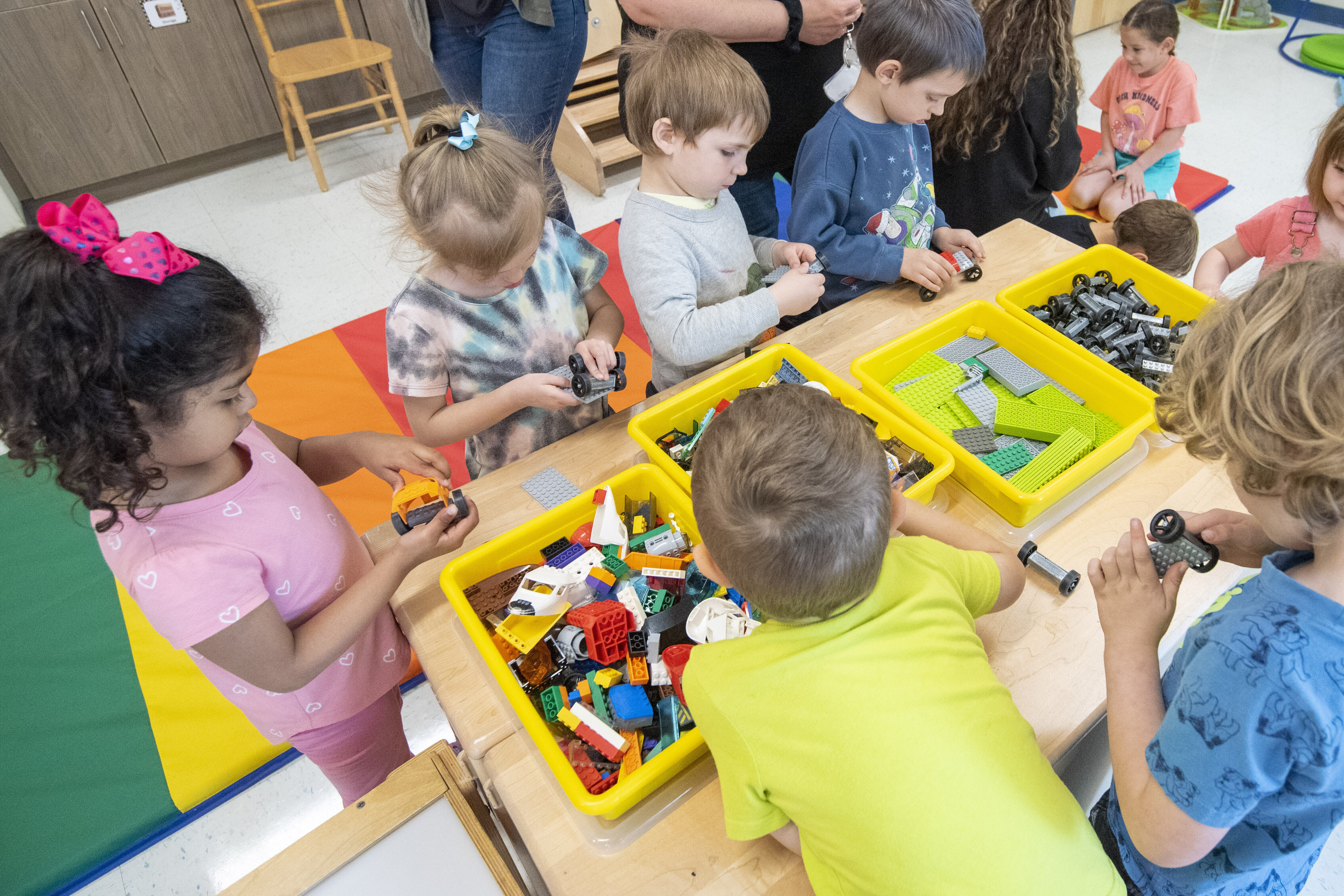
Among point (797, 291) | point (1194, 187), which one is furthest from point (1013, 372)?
point (1194, 187)

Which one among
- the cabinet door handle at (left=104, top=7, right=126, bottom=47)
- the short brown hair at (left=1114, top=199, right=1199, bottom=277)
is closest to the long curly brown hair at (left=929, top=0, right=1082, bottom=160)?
the short brown hair at (left=1114, top=199, right=1199, bottom=277)

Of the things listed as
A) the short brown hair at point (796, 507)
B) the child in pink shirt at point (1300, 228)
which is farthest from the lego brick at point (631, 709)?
the child in pink shirt at point (1300, 228)

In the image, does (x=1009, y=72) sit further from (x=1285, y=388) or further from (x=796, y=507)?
(x=796, y=507)

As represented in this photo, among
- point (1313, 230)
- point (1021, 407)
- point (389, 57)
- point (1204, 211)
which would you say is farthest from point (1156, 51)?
point (389, 57)

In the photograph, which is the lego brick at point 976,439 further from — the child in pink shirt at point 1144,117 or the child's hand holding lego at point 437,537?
the child in pink shirt at point 1144,117

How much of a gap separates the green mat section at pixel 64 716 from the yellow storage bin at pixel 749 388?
1.22m

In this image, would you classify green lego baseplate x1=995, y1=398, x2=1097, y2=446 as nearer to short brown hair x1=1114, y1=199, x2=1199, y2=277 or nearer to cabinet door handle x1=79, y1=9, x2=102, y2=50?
short brown hair x1=1114, y1=199, x2=1199, y2=277

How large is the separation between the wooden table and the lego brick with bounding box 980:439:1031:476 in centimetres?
10

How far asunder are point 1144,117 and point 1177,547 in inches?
112

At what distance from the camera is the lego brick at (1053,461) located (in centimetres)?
122

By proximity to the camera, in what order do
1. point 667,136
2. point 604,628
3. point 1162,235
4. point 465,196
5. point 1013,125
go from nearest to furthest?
point 604,628, point 465,196, point 667,136, point 1013,125, point 1162,235

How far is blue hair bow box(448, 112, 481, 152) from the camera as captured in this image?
1.21m

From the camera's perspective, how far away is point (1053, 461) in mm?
1248

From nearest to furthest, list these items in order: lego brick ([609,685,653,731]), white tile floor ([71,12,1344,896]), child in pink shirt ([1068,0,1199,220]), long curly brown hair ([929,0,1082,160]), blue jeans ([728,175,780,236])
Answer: lego brick ([609,685,653,731])
long curly brown hair ([929,0,1082,160])
blue jeans ([728,175,780,236])
child in pink shirt ([1068,0,1199,220])
white tile floor ([71,12,1344,896])
